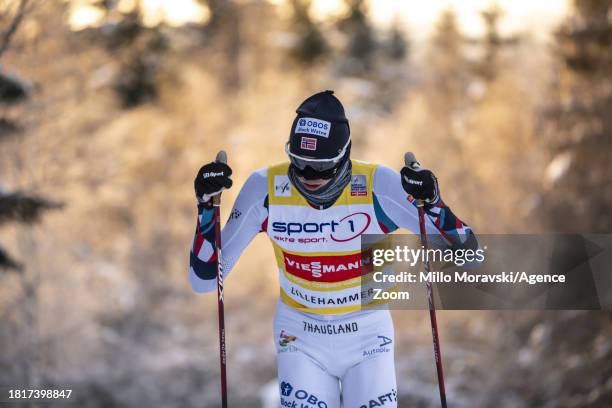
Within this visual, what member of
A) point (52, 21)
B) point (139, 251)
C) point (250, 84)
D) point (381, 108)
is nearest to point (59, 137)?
point (52, 21)

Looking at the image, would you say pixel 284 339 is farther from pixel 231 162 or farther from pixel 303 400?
pixel 231 162

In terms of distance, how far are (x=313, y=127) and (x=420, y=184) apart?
761 millimetres

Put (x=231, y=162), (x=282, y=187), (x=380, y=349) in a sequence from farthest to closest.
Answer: (x=231, y=162), (x=282, y=187), (x=380, y=349)

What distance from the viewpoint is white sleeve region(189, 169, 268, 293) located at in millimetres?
4941

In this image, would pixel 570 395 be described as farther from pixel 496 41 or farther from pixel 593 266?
pixel 496 41

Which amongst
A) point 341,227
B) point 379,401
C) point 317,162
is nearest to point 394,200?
point 341,227

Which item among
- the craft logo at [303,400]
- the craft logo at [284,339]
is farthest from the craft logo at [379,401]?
Result: the craft logo at [284,339]

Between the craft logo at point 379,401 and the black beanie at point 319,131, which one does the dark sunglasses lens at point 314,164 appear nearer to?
the black beanie at point 319,131

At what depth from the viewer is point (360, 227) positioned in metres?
4.84

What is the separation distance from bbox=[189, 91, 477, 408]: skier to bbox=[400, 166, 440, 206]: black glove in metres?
0.02

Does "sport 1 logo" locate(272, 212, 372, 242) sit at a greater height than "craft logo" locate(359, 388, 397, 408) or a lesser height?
greater

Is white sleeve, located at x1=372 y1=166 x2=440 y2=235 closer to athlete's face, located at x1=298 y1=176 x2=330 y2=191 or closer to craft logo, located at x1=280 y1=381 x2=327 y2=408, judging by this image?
athlete's face, located at x1=298 y1=176 x2=330 y2=191

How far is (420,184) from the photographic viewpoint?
4.56 metres

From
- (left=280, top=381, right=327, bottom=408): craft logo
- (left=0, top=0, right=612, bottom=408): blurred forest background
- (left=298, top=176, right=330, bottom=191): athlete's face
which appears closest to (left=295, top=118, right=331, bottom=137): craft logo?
(left=298, top=176, right=330, bottom=191): athlete's face
